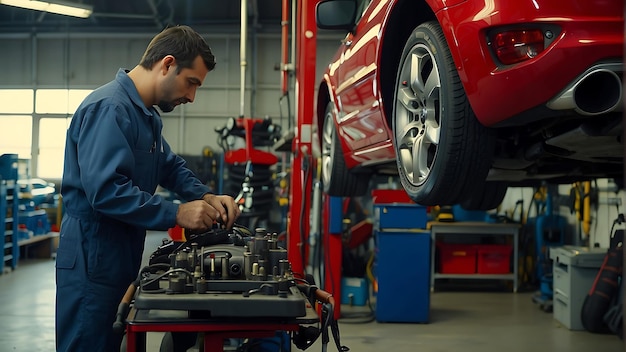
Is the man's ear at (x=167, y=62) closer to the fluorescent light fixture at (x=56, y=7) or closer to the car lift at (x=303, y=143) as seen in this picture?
the car lift at (x=303, y=143)

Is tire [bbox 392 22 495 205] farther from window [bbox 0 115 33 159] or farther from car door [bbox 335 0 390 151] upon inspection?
window [bbox 0 115 33 159]

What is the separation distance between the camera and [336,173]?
180 inches

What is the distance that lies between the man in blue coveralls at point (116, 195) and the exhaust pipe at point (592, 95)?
3.42ft

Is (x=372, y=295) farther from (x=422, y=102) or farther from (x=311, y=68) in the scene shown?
(x=422, y=102)

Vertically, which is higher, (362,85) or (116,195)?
(362,85)

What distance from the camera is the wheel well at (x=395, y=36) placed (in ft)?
9.27

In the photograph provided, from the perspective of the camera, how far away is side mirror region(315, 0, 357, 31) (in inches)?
138

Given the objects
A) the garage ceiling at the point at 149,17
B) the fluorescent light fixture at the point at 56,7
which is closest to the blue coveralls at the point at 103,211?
the fluorescent light fixture at the point at 56,7

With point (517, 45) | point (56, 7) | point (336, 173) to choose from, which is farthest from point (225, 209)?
point (56, 7)

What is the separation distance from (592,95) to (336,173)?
2.71 metres

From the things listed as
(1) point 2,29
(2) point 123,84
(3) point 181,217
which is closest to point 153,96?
(2) point 123,84

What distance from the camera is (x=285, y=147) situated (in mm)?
6387

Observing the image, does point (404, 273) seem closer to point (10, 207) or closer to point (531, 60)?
point (531, 60)

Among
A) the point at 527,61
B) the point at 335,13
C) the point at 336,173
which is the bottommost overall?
the point at 336,173
